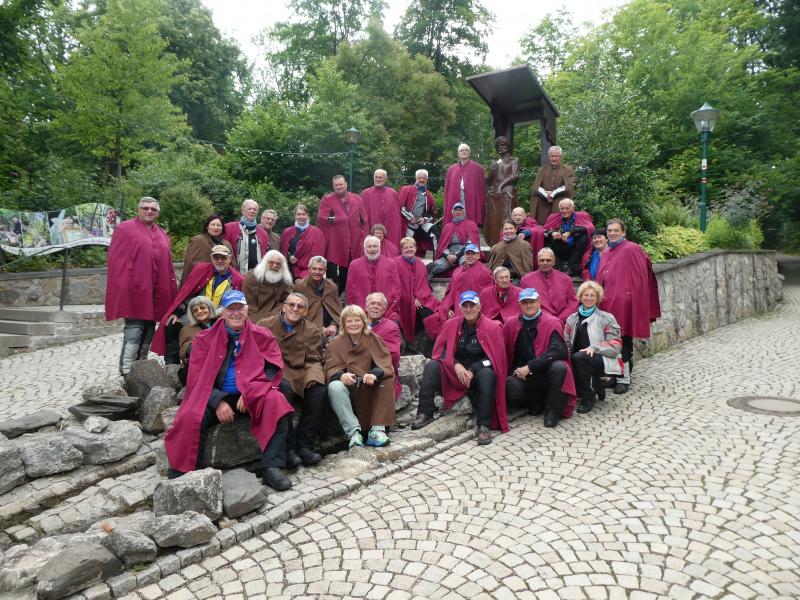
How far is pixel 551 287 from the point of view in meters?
7.62

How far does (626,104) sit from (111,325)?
11.5 metres

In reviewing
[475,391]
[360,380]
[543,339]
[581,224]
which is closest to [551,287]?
[543,339]

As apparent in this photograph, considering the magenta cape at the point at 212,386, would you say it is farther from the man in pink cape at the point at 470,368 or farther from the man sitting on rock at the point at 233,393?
the man in pink cape at the point at 470,368

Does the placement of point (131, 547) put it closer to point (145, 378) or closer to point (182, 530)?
point (182, 530)

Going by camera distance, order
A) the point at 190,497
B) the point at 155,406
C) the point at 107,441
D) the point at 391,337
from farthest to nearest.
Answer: the point at 391,337 < the point at 155,406 < the point at 107,441 < the point at 190,497

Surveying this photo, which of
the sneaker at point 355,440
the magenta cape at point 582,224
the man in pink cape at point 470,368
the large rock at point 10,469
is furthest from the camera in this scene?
Answer: the magenta cape at point 582,224

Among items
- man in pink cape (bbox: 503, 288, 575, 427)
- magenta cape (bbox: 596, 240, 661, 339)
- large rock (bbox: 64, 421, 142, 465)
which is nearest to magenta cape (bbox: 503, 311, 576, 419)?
man in pink cape (bbox: 503, 288, 575, 427)

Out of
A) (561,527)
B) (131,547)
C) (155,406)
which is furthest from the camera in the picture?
(155,406)

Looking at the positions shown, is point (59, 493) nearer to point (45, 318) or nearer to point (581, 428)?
point (581, 428)

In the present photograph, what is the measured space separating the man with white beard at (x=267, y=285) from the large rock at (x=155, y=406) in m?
1.33

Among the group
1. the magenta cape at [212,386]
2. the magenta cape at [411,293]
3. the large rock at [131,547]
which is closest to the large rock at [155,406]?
the magenta cape at [212,386]

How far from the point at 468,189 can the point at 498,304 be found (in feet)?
12.5

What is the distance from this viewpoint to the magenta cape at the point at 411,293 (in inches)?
321

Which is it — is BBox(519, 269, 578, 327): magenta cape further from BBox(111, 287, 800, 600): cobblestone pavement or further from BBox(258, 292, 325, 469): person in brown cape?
BBox(258, 292, 325, 469): person in brown cape
